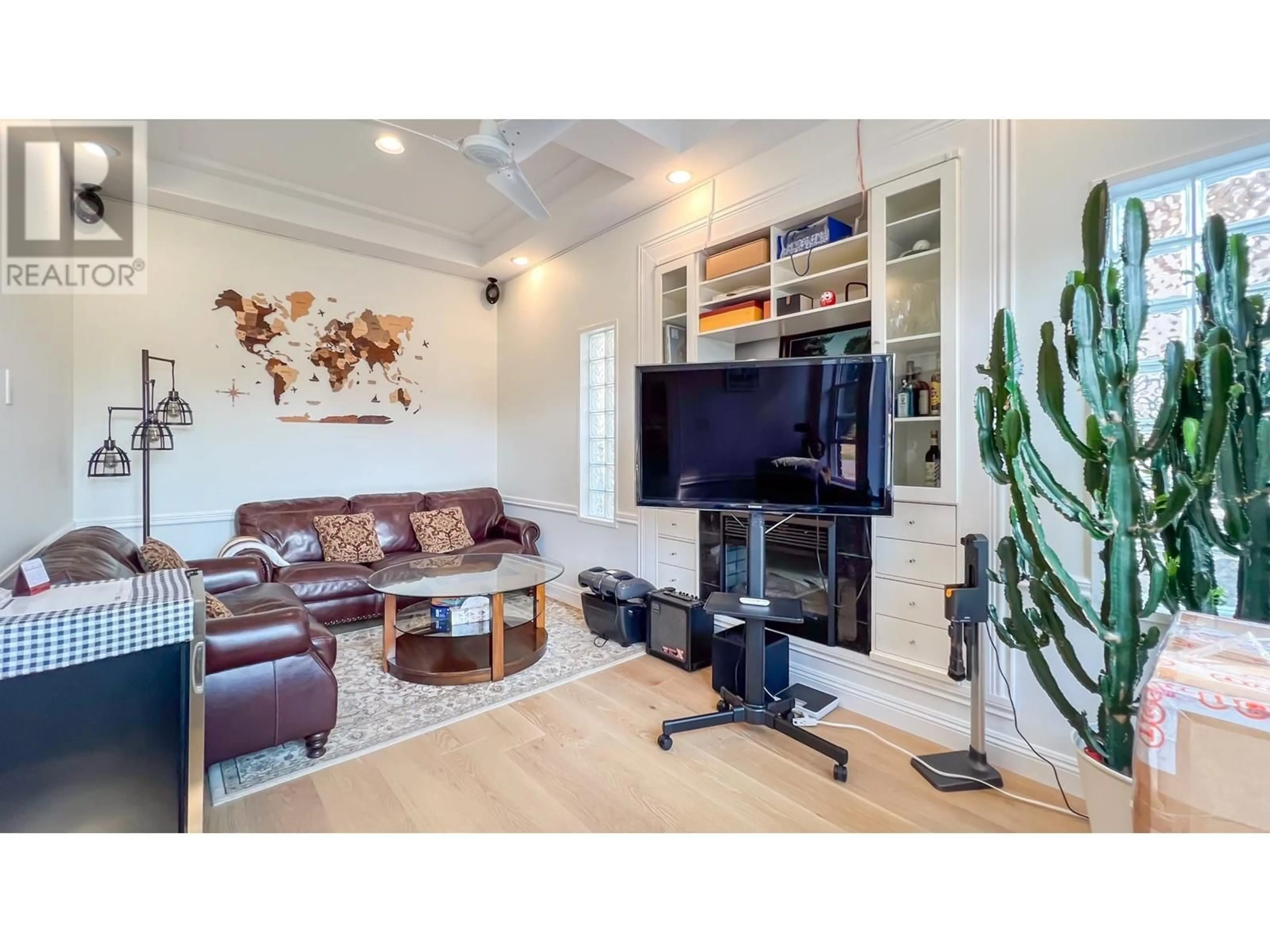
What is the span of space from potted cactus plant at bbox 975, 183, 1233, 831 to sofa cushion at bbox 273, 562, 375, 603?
10.7ft

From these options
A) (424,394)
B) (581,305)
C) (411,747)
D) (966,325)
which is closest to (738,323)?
(966,325)

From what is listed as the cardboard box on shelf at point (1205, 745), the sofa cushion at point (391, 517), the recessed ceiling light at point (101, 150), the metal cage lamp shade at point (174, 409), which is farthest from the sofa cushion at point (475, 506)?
the cardboard box on shelf at point (1205, 745)

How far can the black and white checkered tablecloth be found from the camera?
3.05 ft

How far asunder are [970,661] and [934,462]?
814mm

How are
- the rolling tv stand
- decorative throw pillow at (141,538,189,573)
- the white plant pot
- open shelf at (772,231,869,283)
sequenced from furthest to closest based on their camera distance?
1. open shelf at (772,231,869,283)
2. decorative throw pillow at (141,538,189,573)
3. the rolling tv stand
4. the white plant pot

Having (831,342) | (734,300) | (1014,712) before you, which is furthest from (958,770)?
(734,300)

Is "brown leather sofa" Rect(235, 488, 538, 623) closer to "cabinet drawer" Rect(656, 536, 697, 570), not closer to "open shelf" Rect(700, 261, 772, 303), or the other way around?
"cabinet drawer" Rect(656, 536, 697, 570)

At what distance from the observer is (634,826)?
1521mm

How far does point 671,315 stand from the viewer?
3.21 metres

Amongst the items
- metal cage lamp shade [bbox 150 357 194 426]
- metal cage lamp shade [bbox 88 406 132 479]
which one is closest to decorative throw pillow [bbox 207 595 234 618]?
metal cage lamp shade [bbox 88 406 132 479]

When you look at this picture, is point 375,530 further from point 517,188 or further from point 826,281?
point 826,281

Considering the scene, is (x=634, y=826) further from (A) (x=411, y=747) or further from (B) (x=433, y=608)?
(B) (x=433, y=608)

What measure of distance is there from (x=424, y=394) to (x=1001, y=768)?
15.4 ft

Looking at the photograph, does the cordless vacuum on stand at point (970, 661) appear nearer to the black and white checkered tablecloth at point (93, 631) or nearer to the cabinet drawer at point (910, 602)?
the cabinet drawer at point (910, 602)
